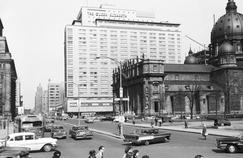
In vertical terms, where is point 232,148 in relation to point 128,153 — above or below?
below

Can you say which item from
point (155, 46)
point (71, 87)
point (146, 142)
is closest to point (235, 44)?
Result: point (155, 46)

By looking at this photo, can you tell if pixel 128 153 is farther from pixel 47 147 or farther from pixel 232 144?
pixel 47 147

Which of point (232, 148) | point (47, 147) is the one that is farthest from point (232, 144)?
point (47, 147)

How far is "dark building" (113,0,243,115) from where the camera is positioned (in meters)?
119

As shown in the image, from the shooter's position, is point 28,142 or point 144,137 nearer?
point 28,142

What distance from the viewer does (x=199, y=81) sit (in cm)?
13462

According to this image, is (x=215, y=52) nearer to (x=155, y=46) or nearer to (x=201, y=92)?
(x=201, y=92)

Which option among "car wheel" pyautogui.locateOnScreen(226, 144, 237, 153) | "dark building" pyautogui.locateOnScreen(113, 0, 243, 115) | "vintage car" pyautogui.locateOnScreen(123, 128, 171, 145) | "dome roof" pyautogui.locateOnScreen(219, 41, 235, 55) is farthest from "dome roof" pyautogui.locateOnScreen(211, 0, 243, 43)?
"car wheel" pyautogui.locateOnScreen(226, 144, 237, 153)

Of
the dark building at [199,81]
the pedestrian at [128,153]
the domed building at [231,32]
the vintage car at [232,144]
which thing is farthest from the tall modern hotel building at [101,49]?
the pedestrian at [128,153]

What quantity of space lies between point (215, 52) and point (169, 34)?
194 ft

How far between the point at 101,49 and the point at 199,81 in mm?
63985

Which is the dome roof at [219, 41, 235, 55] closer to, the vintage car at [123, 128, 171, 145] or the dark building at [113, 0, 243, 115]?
the dark building at [113, 0, 243, 115]

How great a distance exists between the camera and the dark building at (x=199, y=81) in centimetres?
11919

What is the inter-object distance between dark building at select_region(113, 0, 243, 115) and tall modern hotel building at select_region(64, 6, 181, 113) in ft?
121
